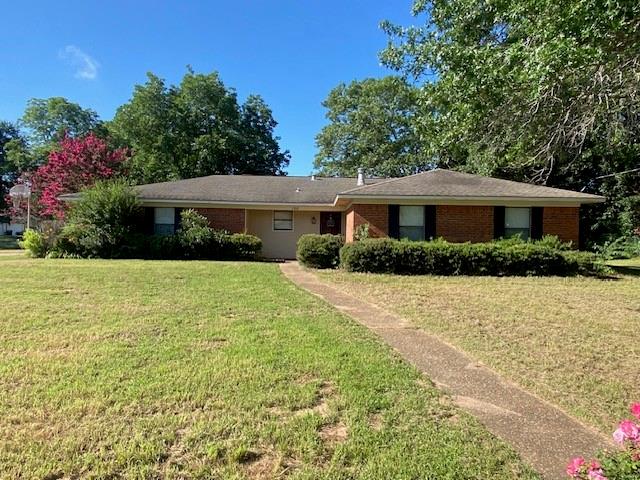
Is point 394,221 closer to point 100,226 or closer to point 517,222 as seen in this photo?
point 517,222

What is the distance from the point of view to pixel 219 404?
3783 mm

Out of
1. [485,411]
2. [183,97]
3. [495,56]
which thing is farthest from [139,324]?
[183,97]

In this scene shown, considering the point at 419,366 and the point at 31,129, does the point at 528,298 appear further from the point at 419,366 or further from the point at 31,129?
the point at 31,129

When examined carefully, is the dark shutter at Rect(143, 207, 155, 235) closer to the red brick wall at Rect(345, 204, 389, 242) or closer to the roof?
the roof

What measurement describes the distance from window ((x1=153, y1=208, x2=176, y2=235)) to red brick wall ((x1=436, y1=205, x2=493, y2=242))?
415 inches

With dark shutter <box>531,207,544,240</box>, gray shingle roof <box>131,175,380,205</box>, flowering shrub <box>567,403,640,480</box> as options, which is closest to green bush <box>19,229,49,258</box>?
gray shingle roof <box>131,175,380,205</box>

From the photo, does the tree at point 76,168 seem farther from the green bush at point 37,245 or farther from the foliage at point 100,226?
the foliage at point 100,226

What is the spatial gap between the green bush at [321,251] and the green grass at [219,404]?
7420mm

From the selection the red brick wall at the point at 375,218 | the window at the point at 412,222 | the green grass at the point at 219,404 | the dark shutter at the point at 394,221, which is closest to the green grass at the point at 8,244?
the red brick wall at the point at 375,218

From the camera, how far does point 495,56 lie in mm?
6289

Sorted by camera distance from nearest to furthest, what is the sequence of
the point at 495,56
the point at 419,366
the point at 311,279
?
the point at 419,366, the point at 495,56, the point at 311,279

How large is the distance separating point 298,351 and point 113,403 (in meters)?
2.13

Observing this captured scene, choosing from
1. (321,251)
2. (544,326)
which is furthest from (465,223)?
(544,326)

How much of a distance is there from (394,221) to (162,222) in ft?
31.0
